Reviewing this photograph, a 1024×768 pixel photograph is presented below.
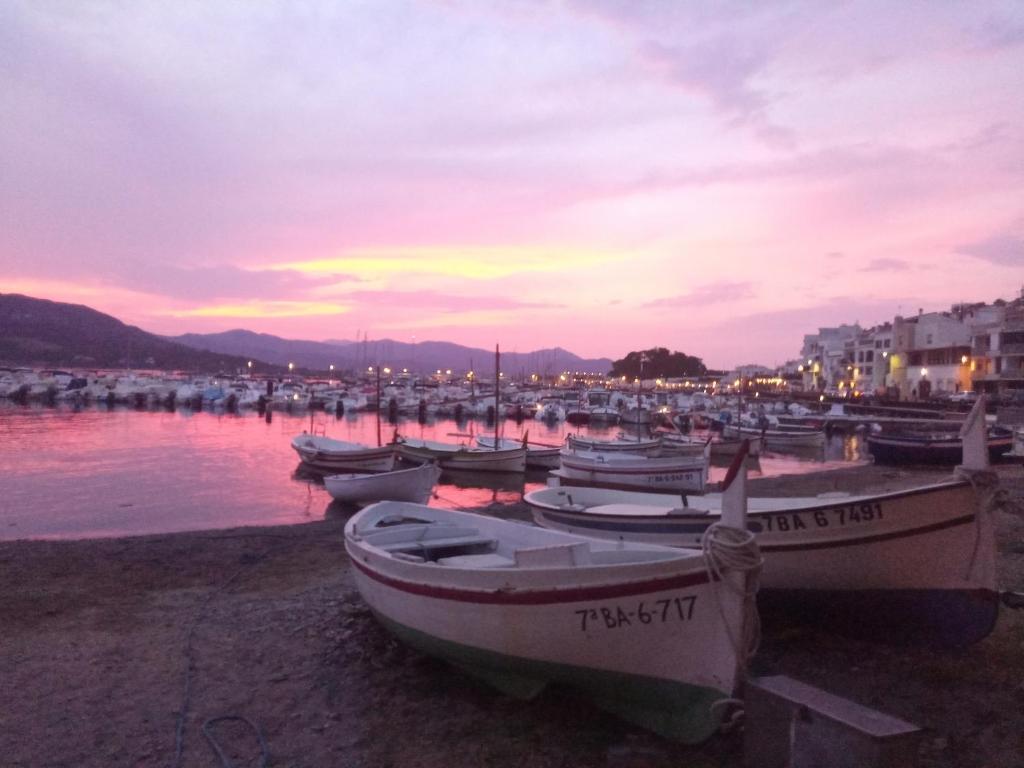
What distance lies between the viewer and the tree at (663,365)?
143625 millimetres

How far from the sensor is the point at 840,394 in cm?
7819

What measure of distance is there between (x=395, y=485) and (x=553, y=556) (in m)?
14.5

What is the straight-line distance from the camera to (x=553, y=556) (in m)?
6.76

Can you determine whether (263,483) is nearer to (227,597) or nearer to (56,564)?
(56,564)

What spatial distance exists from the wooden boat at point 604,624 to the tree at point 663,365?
448 ft

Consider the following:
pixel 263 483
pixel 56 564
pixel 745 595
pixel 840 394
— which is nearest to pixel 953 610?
pixel 745 595

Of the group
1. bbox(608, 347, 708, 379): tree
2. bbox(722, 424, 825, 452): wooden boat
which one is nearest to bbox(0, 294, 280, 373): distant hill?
bbox(608, 347, 708, 379): tree

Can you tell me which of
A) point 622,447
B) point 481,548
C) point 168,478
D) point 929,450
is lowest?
point 168,478

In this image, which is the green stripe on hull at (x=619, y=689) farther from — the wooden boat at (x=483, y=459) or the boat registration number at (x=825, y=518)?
the wooden boat at (x=483, y=459)

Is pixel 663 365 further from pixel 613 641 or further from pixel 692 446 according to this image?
pixel 613 641

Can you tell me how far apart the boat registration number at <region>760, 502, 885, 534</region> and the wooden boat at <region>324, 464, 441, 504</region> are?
13.9m

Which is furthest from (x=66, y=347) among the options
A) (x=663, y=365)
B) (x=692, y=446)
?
(x=692, y=446)

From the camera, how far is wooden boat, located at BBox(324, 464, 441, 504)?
2070cm

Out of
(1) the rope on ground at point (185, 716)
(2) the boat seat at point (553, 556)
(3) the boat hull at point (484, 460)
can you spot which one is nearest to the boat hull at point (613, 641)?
(2) the boat seat at point (553, 556)
